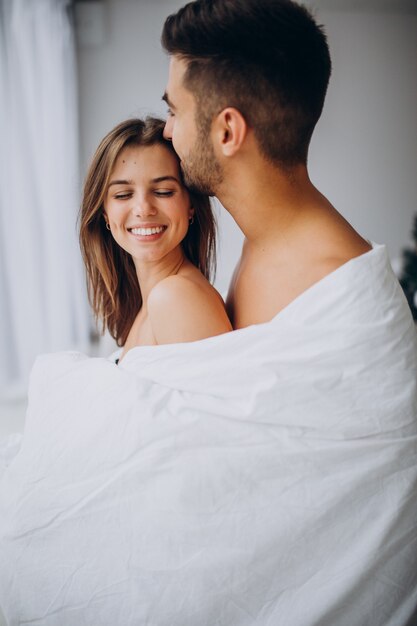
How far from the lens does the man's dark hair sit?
1.04m

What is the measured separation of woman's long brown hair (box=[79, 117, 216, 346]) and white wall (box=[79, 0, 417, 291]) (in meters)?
2.39

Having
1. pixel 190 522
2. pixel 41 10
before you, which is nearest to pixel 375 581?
pixel 190 522

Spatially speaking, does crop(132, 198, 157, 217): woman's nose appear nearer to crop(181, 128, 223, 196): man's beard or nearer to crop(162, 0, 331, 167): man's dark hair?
crop(181, 128, 223, 196): man's beard

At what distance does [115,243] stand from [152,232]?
0.78ft

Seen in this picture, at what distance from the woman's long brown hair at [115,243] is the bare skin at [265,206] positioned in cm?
11

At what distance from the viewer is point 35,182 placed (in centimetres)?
314

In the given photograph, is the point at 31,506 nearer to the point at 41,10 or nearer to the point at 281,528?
the point at 281,528

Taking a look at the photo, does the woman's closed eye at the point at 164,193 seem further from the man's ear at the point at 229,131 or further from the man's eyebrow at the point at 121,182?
the man's ear at the point at 229,131

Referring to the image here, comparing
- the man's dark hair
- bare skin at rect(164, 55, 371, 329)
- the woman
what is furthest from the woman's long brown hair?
the man's dark hair

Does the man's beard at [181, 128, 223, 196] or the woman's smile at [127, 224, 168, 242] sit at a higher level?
the man's beard at [181, 128, 223, 196]

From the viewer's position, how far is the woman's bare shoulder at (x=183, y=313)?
1.17m

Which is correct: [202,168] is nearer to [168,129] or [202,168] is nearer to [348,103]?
[168,129]

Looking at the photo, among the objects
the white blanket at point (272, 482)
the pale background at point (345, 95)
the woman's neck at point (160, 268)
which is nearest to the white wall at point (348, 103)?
the pale background at point (345, 95)

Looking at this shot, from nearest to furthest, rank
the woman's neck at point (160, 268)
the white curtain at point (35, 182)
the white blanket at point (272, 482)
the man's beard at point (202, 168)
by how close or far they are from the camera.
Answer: the white blanket at point (272, 482)
the man's beard at point (202, 168)
the woman's neck at point (160, 268)
the white curtain at point (35, 182)
